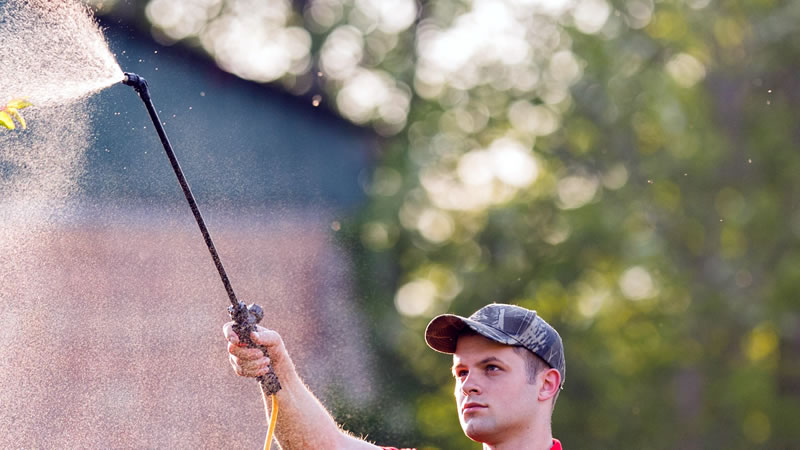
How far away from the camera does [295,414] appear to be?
4.41 meters

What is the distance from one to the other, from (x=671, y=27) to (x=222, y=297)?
14.1m

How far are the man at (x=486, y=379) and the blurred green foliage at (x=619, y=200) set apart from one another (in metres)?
13.7

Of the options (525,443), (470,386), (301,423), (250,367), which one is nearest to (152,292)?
(301,423)

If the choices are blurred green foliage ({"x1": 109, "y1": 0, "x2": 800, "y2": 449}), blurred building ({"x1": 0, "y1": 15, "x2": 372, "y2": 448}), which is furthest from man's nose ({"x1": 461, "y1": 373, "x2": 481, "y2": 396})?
blurred green foliage ({"x1": 109, "y1": 0, "x2": 800, "y2": 449})

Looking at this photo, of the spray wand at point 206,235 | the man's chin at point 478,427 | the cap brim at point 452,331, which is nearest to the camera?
the spray wand at point 206,235

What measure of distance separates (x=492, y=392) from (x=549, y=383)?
287mm

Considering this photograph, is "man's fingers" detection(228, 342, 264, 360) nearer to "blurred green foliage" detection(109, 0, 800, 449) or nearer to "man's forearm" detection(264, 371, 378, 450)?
"man's forearm" detection(264, 371, 378, 450)

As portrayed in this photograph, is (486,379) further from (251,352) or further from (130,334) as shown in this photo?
(130,334)

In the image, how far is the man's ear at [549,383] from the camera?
14.4 feet

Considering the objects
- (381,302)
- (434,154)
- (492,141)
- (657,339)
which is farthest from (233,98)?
(657,339)

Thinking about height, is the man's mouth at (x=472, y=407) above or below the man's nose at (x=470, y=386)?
below

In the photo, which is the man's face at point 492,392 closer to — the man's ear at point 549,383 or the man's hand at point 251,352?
the man's ear at point 549,383

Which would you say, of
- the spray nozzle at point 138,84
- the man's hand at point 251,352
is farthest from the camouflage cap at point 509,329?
the spray nozzle at point 138,84

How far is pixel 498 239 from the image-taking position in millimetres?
19141
